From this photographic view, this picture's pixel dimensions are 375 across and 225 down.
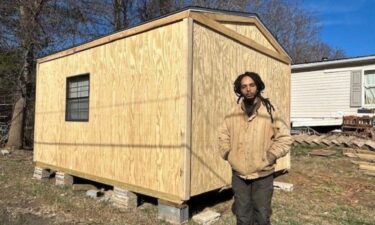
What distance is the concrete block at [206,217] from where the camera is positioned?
17.4 ft

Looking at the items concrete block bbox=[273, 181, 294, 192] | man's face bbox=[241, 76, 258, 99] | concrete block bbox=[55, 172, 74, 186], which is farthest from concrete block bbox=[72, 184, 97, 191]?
man's face bbox=[241, 76, 258, 99]

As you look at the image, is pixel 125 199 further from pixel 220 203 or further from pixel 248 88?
pixel 248 88

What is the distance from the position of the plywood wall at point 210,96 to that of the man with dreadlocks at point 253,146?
1.73 metres

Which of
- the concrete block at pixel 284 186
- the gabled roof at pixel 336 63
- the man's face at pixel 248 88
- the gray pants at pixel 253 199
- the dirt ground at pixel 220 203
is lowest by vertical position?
the dirt ground at pixel 220 203

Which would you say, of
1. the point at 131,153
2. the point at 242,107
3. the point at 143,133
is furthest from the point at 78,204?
the point at 242,107

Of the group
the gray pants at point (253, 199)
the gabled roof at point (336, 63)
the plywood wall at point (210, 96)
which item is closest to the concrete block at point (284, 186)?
the plywood wall at point (210, 96)

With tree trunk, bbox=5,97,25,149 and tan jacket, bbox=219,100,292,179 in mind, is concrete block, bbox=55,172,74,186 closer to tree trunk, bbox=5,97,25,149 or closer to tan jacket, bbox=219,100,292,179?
tan jacket, bbox=219,100,292,179

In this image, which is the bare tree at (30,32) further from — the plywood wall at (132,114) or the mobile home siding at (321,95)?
the mobile home siding at (321,95)

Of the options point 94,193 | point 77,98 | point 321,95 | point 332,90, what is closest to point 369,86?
point 332,90

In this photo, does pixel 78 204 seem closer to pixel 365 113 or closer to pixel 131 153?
pixel 131 153

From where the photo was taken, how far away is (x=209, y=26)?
5.70 m

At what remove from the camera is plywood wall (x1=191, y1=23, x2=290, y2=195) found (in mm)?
5469

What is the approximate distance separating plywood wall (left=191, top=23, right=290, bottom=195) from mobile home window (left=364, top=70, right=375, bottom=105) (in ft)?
32.8

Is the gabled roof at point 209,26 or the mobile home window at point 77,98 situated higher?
the gabled roof at point 209,26
